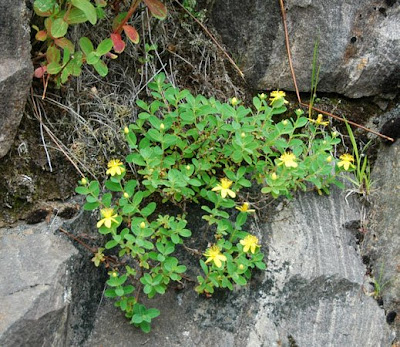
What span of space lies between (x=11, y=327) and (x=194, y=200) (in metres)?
0.89

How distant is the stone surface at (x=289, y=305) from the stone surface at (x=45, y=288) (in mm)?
95

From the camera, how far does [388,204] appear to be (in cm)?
280

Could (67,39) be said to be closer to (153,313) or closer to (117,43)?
(117,43)

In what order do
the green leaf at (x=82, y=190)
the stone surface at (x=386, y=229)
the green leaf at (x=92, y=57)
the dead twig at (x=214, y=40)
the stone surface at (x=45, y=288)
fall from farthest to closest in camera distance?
the dead twig at (x=214, y=40)
the stone surface at (x=386, y=229)
the green leaf at (x=92, y=57)
the green leaf at (x=82, y=190)
the stone surface at (x=45, y=288)

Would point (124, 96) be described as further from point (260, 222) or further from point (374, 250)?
point (374, 250)

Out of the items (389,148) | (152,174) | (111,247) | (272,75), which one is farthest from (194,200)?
(389,148)

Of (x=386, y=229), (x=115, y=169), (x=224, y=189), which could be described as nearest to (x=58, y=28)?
(x=115, y=169)

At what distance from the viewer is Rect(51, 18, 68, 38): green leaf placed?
2324 millimetres

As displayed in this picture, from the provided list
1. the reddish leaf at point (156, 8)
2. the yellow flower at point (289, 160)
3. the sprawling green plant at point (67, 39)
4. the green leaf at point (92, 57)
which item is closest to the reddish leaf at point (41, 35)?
the sprawling green plant at point (67, 39)

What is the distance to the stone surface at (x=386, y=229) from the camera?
2.65 meters

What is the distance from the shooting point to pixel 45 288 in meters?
2.23

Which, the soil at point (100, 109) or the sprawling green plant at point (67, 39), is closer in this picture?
the sprawling green plant at point (67, 39)

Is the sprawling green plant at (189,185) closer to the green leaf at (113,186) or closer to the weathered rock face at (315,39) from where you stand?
the green leaf at (113,186)

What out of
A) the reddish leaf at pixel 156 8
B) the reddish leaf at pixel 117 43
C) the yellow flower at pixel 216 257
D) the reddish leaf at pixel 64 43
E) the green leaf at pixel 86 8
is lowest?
the yellow flower at pixel 216 257
